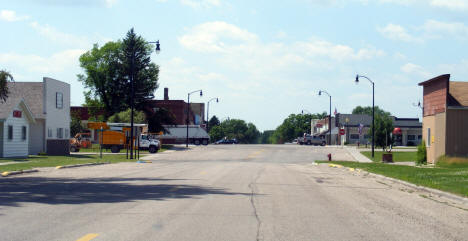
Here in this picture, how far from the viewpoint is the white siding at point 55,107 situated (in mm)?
46250

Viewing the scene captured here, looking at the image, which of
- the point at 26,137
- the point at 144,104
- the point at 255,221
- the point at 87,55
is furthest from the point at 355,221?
the point at 87,55

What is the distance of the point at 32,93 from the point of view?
46.5 m

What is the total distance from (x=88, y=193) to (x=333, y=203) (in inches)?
265

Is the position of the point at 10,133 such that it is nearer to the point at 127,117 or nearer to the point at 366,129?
the point at 127,117

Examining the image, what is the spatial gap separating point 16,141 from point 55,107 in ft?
31.8

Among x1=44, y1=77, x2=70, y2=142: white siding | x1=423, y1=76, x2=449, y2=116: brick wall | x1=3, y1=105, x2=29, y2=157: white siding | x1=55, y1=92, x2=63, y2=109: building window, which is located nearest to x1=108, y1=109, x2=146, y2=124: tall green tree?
x1=44, y1=77, x2=70, y2=142: white siding

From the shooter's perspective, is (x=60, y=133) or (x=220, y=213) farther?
(x=60, y=133)

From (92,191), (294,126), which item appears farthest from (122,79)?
(294,126)

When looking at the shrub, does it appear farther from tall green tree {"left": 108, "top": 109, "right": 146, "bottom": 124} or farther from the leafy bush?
tall green tree {"left": 108, "top": 109, "right": 146, "bottom": 124}

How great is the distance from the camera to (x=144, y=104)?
251ft

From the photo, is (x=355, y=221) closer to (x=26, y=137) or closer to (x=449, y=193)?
(x=449, y=193)

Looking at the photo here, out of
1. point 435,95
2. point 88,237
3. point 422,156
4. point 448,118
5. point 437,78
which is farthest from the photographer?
point 422,156

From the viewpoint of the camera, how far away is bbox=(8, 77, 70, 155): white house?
147 feet

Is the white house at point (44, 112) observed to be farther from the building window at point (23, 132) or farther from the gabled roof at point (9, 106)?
the gabled roof at point (9, 106)
